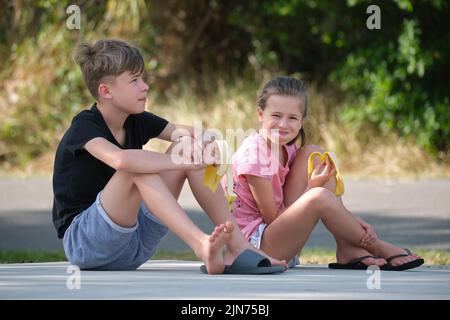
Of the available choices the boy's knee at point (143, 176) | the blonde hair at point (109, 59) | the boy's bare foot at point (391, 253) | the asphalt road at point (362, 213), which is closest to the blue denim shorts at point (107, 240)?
the boy's knee at point (143, 176)

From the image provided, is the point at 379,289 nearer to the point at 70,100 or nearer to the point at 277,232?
the point at 277,232

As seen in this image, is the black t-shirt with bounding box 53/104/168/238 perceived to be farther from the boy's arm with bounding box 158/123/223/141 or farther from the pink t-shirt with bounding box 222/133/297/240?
the pink t-shirt with bounding box 222/133/297/240

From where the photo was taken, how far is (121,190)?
4.49m

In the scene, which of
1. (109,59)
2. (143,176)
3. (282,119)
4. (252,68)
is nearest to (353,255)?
(282,119)


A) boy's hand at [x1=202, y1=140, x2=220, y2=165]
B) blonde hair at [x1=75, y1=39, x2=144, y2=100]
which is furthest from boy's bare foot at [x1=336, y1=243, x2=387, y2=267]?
blonde hair at [x1=75, y1=39, x2=144, y2=100]

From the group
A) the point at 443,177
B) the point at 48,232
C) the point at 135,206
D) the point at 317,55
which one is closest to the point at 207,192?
the point at 135,206

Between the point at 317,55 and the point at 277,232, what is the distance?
9.49 m

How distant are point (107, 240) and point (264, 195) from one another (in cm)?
83

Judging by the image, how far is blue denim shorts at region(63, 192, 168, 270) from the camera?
4586mm

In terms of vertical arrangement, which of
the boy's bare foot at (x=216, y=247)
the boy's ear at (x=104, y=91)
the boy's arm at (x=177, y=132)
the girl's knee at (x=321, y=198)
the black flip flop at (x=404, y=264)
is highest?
the boy's ear at (x=104, y=91)

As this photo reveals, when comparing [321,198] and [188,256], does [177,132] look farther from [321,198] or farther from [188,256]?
[188,256]

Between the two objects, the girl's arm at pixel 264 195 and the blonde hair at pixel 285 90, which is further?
the blonde hair at pixel 285 90

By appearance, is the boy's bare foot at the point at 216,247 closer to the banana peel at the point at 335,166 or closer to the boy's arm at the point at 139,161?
the boy's arm at the point at 139,161

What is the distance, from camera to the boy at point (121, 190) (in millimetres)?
4430
